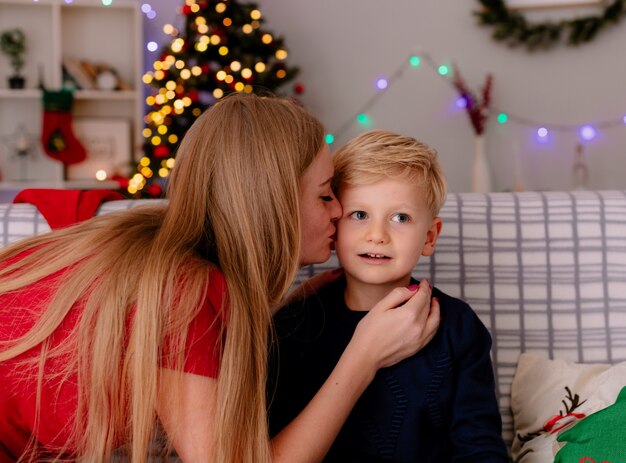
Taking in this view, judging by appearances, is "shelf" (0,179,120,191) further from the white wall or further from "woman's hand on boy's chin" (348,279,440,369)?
"woman's hand on boy's chin" (348,279,440,369)

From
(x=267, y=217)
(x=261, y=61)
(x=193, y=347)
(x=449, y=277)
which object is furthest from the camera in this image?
(x=261, y=61)

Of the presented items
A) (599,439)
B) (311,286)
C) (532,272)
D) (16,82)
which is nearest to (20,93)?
(16,82)

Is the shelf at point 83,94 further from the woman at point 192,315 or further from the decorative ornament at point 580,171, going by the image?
the woman at point 192,315

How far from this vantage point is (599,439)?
4.19 ft

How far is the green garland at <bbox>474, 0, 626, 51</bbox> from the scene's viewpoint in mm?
4309

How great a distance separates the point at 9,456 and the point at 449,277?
3.26 ft

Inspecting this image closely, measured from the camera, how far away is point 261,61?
3939 mm

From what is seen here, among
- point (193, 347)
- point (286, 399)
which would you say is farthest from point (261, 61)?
point (193, 347)

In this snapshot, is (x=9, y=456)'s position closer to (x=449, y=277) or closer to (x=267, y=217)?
(x=267, y=217)

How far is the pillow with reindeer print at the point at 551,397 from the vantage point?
1536 mm

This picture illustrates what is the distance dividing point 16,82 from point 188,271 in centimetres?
365

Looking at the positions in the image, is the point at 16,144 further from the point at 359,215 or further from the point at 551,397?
the point at 551,397

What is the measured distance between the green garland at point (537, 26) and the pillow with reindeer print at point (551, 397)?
3.06 m

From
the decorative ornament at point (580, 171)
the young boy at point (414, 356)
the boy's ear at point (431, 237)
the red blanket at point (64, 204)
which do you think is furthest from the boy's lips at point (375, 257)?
the decorative ornament at point (580, 171)
